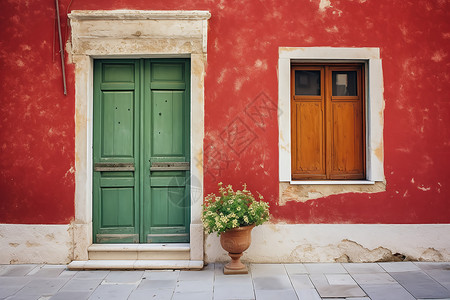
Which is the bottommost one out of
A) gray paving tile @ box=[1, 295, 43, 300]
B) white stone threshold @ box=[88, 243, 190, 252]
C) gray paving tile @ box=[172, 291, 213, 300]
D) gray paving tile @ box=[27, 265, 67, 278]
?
gray paving tile @ box=[172, 291, 213, 300]

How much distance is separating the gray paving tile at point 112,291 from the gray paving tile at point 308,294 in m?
1.81

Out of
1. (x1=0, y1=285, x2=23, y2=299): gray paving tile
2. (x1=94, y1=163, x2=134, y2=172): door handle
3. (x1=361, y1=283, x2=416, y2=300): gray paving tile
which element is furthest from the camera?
(x1=94, y1=163, x2=134, y2=172): door handle

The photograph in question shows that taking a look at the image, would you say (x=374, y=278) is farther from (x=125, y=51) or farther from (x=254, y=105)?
(x=125, y=51)

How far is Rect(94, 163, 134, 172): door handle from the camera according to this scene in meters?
5.02

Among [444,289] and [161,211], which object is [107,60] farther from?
[444,289]

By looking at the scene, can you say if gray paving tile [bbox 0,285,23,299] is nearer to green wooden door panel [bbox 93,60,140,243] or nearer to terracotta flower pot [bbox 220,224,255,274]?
green wooden door panel [bbox 93,60,140,243]

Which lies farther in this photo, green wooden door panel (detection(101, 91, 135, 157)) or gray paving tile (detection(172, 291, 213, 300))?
green wooden door panel (detection(101, 91, 135, 157))

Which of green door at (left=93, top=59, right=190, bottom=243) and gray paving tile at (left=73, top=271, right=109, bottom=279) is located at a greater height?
green door at (left=93, top=59, right=190, bottom=243)

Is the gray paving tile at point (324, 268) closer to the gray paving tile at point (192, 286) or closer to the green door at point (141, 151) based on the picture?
the gray paving tile at point (192, 286)

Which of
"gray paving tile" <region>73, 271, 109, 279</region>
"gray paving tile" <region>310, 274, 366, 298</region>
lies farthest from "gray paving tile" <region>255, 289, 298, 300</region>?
"gray paving tile" <region>73, 271, 109, 279</region>

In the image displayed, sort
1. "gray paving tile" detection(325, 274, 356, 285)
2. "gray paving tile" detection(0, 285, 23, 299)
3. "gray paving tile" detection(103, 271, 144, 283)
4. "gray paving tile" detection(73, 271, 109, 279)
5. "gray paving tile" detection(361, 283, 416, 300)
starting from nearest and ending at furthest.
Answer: "gray paving tile" detection(361, 283, 416, 300) < "gray paving tile" detection(0, 285, 23, 299) < "gray paving tile" detection(325, 274, 356, 285) < "gray paving tile" detection(103, 271, 144, 283) < "gray paving tile" detection(73, 271, 109, 279)

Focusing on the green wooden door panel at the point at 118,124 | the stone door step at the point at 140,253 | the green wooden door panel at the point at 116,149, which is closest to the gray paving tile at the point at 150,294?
the stone door step at the point at 140,253

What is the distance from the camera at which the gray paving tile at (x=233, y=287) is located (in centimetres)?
382

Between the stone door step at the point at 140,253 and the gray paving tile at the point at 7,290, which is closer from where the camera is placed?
the gray paving tile at the point at 7,290
